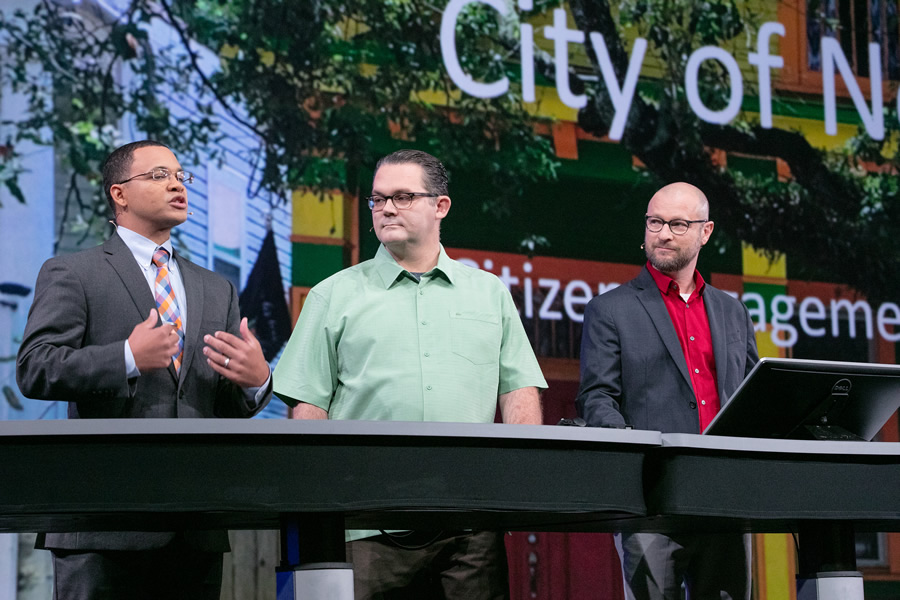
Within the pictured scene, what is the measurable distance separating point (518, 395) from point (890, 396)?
0.83 metres

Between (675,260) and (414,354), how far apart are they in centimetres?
89

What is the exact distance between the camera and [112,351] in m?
2.16

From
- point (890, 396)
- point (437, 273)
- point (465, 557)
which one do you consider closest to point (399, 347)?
point (437, 273)

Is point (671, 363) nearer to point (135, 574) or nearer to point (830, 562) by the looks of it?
point (830, 562)

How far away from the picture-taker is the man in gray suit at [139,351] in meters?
2.16

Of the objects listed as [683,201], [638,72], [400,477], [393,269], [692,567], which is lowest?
[692,567]

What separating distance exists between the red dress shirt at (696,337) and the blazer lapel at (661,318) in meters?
0.02

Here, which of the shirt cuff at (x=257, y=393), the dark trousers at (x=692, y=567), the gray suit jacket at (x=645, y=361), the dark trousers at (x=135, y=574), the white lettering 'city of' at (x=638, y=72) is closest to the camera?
the dark trousers at (x=135, y=574)

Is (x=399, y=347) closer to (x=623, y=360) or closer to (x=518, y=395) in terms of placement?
(x=518, y=395)

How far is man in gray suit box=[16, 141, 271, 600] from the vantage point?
216cm

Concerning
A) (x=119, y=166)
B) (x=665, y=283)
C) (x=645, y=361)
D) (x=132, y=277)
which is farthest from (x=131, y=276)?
(x=665, y=283)

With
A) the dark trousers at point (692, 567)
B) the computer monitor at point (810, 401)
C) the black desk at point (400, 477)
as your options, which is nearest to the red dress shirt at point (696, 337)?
the dark trousers at point (692, 567)

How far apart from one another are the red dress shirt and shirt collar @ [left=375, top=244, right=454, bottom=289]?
27.4 inches

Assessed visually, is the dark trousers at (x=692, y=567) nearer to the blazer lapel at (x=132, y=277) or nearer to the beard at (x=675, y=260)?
the beard at (x=675, y=260)
